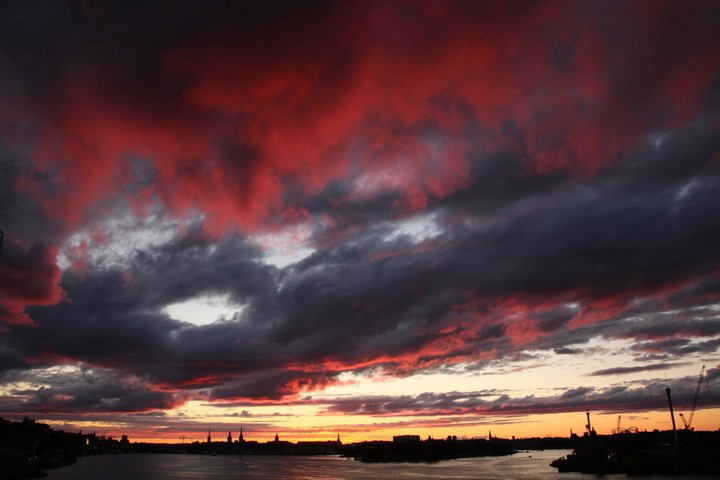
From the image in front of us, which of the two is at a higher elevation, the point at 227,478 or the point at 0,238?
the point at 0,238

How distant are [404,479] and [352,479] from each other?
1810cm

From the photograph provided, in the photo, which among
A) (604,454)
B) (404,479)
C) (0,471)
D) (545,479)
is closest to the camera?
(0,471)

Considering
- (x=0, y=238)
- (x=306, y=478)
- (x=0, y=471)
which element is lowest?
(x=306, y=478)

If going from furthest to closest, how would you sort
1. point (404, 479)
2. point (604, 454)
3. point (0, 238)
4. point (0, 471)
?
point (604, 454), point (404, 479), point (0, 471), point (0, 238)

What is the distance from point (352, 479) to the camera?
171875 millimetres

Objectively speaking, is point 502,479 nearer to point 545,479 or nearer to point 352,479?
point 545,479

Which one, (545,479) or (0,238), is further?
(545,479)

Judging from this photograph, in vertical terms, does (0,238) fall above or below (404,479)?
above

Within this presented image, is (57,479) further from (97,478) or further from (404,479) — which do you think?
(404,479)

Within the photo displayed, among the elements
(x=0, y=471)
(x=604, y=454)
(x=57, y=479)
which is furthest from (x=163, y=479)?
(x=604, y=454)

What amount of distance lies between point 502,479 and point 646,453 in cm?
5989

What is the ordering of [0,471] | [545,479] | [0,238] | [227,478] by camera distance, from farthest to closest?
[227,478], [545,479], [0,471], [0,238]

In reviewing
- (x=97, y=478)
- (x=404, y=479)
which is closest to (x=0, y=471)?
(x=97, y=478)

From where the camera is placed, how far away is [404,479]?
171 meters
